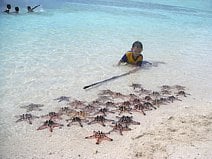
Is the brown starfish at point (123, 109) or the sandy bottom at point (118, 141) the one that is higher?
the brown starfish at point (123, 109)

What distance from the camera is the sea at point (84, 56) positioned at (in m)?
8.37

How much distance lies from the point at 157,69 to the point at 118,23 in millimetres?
11306

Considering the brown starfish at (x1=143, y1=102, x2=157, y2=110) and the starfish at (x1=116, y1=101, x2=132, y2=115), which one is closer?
the starfish at (x1=116, y1=101, x2=132, y2=115)

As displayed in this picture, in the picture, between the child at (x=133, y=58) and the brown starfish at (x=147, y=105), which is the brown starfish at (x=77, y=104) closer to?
the brown starfish at (x=147, y=105)

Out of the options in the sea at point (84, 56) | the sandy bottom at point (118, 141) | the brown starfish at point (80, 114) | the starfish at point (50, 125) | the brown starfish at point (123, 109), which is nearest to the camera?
the sandy bottom at point (118, 141)

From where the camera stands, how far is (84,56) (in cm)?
1239

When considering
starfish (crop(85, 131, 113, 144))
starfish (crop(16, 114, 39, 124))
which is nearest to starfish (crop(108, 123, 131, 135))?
starfish (crop(85, 131, 113, 144))

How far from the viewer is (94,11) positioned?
2639cm

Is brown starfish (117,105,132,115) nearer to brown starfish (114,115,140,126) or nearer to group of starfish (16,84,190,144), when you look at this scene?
group of starfish (16,84,190,144)

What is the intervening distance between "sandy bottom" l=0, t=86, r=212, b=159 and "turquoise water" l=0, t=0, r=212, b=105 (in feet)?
5.67

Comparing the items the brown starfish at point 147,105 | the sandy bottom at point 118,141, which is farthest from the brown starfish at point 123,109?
the brown starfish at point 147,105

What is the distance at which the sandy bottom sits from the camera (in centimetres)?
534

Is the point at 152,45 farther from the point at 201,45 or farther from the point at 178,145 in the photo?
the point at 178,145

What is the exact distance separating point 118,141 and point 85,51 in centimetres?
783
